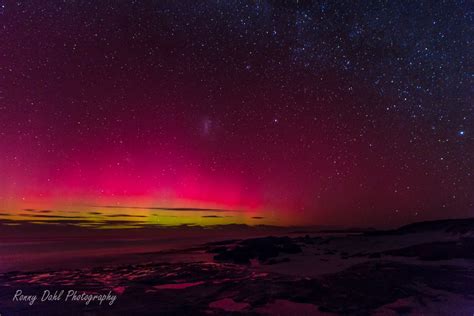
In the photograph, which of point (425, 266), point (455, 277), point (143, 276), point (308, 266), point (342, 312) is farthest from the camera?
point (308, 266)

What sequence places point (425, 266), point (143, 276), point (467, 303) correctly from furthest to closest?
point (425, 266) → point (143, 276) → point (467, 303)

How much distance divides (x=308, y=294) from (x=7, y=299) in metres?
8.84

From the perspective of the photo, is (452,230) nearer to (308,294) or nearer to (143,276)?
(308,294)

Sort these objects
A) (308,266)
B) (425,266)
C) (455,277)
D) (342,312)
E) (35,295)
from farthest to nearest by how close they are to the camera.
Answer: (308,266) → (425,266) → (455,277) → (35,295) → (342,312)

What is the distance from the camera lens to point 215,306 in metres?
9.24

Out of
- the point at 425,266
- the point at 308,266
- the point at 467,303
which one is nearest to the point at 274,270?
the point at 308,266

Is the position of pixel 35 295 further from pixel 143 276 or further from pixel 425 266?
pixel 425 266

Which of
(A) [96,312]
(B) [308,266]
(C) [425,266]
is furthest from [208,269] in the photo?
(C) [425,266]

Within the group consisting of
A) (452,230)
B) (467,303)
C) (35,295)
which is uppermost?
(452,230)

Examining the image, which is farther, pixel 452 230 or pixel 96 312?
pixel 452 230

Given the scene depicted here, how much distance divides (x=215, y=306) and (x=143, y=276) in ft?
20.5

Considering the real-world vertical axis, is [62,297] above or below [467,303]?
below

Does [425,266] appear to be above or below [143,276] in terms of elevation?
above

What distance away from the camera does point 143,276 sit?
1445 centimetres
